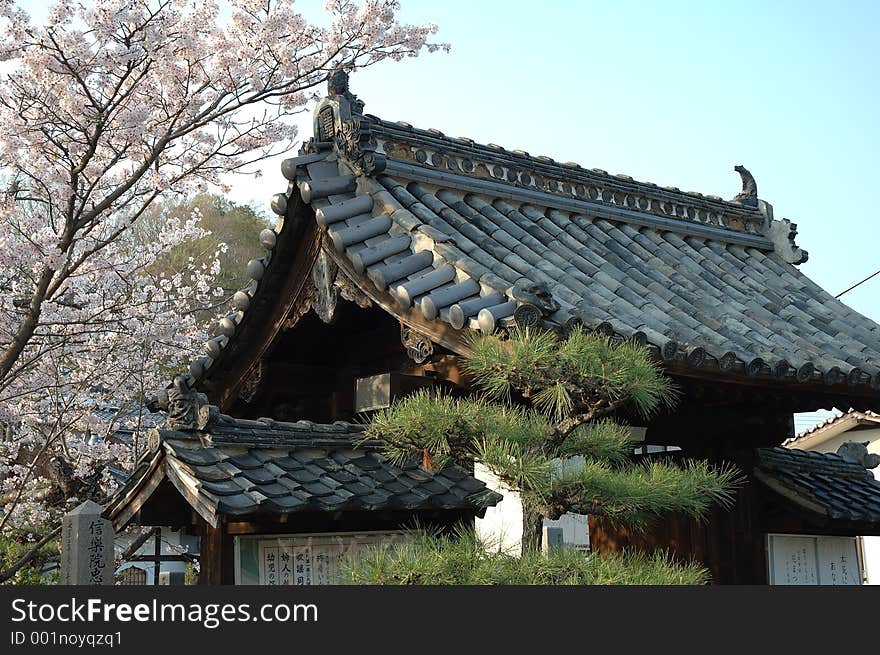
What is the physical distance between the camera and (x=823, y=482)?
9195mm

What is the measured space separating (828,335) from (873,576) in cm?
1420

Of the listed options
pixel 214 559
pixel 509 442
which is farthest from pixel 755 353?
pixel 214 559

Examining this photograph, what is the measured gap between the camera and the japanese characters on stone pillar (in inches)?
247

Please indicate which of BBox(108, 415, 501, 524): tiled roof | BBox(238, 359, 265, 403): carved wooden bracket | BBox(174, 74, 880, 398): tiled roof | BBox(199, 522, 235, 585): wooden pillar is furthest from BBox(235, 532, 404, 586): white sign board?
BBox(238, 359, 265, 403): carved wooden bracket

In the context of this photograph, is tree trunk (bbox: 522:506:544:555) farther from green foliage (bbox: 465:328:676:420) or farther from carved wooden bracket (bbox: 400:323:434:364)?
carved wooden bracket (bbox: 400:323:434:364)

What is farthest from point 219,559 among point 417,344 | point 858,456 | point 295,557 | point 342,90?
point 858,456

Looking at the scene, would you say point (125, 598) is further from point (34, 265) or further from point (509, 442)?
point (34, 265)

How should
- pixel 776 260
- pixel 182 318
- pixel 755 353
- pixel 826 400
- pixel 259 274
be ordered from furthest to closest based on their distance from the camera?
pixel 182 318, pixel 776 260, pixel 826 400, pixel 259 274, pixel 755 353

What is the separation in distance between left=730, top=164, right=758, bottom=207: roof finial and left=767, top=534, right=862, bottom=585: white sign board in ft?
12.1

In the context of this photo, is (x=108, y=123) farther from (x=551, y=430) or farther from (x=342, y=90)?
(x=551, y=430)

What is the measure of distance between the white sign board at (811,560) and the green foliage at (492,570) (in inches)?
170

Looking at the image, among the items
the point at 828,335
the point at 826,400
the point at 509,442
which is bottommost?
the point at 509,442

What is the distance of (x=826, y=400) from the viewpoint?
316 inches

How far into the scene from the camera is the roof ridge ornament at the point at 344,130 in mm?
7379
